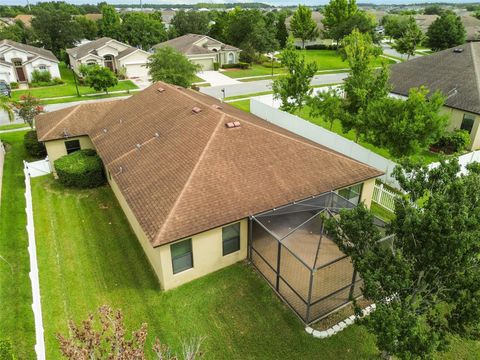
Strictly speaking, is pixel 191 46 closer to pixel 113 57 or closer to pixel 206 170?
pixel 113 57

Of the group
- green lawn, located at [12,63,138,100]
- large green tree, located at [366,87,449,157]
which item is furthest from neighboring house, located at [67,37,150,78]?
large green tree, located at [366,87,449,157]

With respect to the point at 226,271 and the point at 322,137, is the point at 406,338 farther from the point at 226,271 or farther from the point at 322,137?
the point at 322,137

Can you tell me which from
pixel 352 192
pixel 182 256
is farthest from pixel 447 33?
pixel 182 256

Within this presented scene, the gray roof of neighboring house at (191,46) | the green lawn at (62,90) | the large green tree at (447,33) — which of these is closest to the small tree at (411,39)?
the large green tree at (447,33)

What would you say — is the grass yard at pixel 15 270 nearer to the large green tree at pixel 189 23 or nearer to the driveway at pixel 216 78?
the driveway at pixel 216 78

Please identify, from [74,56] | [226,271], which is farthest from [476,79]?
[74,56]

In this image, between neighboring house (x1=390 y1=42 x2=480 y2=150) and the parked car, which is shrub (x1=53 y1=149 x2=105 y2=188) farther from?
the parked car
